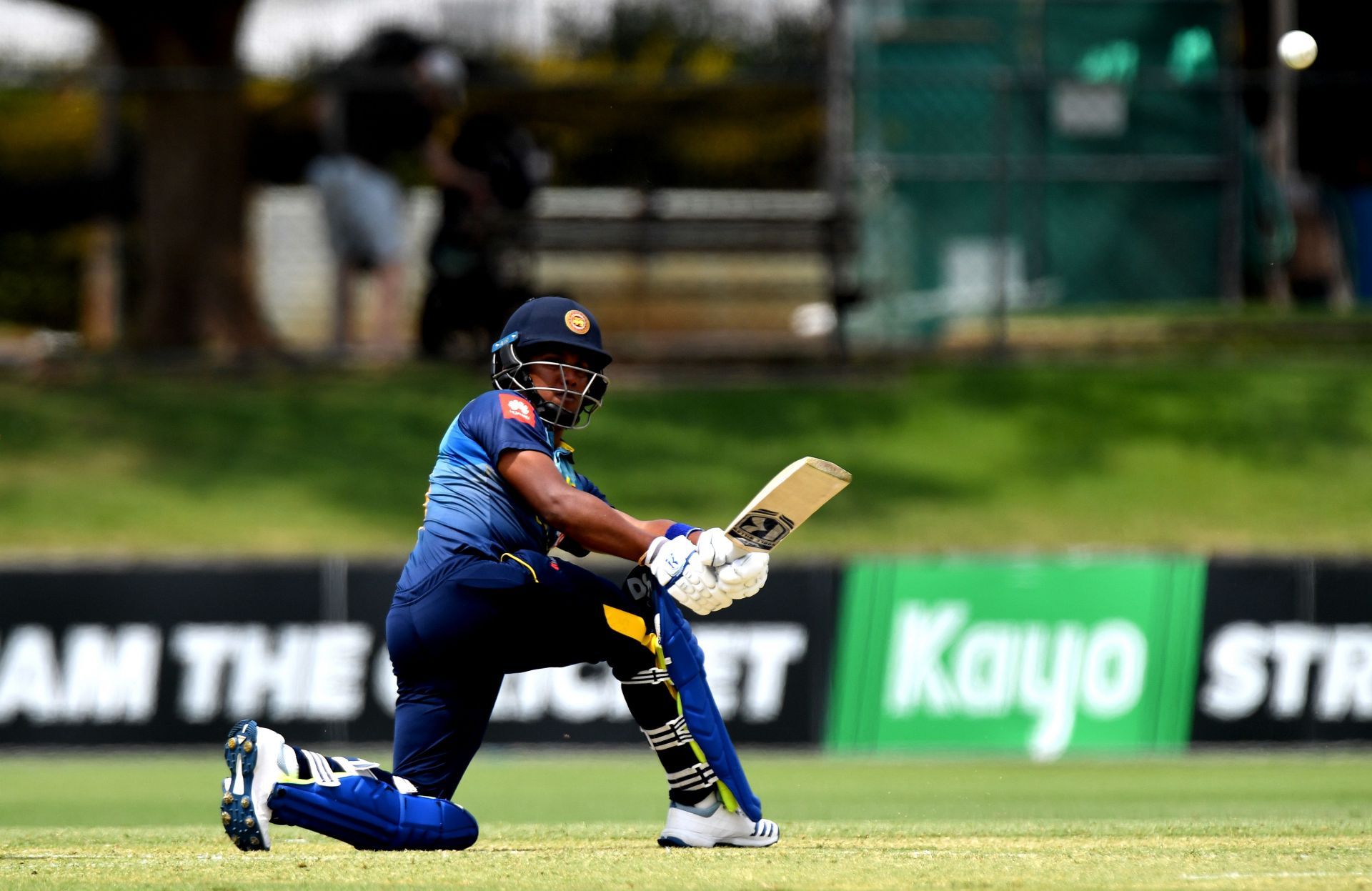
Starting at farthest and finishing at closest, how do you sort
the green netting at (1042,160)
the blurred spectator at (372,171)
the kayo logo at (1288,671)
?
1. the green netting at (1042,160)
2. the blurred spectator at (372,171)
3. the kayo logo at (1288,671)

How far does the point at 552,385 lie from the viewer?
6809 mm

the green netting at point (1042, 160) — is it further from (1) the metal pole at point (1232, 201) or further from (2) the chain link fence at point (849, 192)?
(1) the metal pole at point (1232, 201)

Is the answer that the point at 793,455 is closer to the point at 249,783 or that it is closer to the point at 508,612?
the point at 508,612

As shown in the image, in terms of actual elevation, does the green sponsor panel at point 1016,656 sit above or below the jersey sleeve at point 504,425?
below

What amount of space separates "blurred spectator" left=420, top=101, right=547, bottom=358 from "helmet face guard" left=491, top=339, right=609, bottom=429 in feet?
36.1

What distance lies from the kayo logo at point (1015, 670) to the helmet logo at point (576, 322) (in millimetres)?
7013

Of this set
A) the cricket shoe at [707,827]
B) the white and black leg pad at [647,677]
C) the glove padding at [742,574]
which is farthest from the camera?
the cricket shoe at [707,827]

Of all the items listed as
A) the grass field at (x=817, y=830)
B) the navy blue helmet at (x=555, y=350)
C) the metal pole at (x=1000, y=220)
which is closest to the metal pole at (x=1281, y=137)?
the metal pole at (x=1000, y=220)

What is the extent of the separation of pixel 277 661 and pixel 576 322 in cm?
717

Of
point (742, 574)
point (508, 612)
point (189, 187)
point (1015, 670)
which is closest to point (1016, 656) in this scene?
point (1015, 670)

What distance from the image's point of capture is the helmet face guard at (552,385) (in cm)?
680

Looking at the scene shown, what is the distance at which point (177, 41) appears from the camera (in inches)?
797

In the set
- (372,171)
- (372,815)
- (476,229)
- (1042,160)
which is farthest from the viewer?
(1042,160)

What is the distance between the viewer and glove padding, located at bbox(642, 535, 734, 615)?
251 inches
